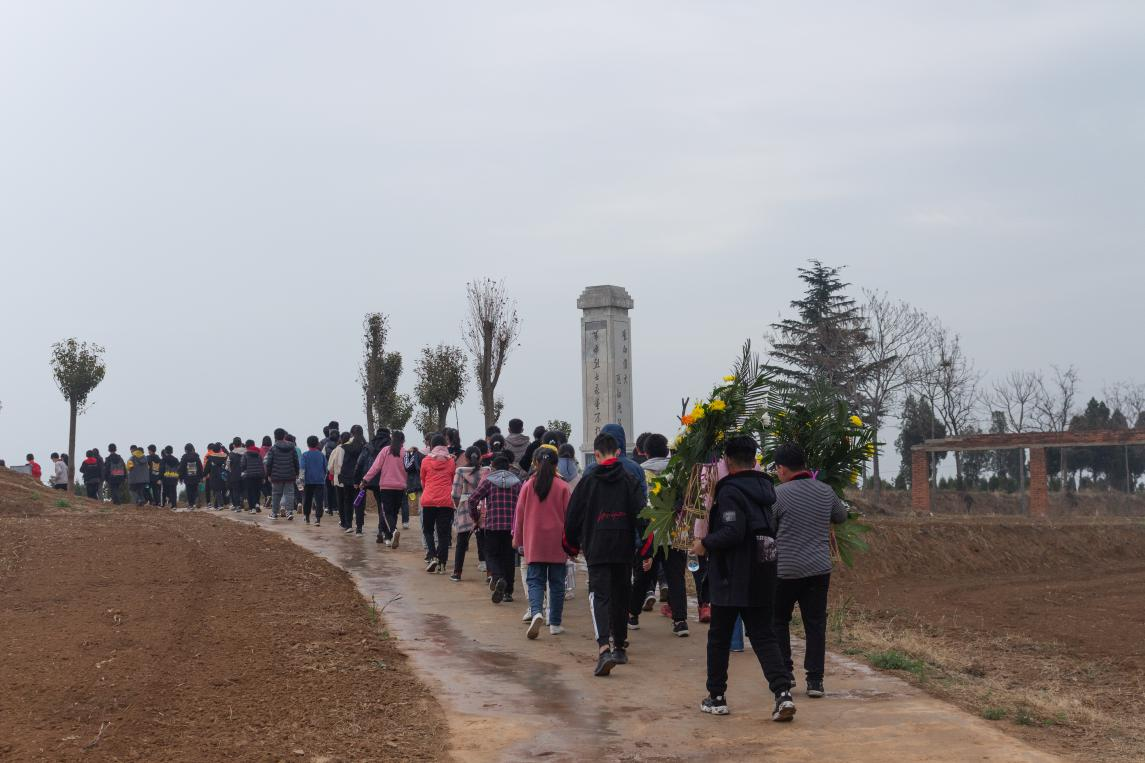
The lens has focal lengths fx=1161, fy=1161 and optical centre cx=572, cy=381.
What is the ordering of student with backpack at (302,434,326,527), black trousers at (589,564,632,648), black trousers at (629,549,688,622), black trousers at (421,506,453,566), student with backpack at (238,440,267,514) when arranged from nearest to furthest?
black trousers at (589,564,632,648) < black trousers at (629,549,688,622) < black trousers at (421,506,453,566) < student with backpack at (302,434,326,527) < student with backpack at (238,440,267,514)

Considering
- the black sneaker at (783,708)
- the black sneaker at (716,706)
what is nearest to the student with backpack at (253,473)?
the black sneaker at (716,706)

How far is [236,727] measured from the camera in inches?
295

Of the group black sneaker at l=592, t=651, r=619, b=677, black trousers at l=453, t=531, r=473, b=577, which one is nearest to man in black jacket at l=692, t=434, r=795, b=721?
black sneaker at l=592, t=651, r=619, b=677

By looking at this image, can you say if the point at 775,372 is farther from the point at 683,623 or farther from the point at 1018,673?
the point at 1018,673

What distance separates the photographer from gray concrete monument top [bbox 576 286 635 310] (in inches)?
938

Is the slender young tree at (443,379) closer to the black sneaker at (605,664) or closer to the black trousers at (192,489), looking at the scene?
the black trousers at (192,489)

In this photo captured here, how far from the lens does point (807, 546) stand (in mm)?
8484

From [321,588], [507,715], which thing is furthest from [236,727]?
[321,588]

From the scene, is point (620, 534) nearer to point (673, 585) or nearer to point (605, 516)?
point (605, 516)

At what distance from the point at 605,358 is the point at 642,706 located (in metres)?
15.7

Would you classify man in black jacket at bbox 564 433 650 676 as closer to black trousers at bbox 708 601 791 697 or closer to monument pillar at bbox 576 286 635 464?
black trousers at bbox 708 601 791 697

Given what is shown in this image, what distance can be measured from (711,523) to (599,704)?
1.59 metres

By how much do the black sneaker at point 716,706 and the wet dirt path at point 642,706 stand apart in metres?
0.08

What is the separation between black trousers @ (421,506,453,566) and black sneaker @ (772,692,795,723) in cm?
795
